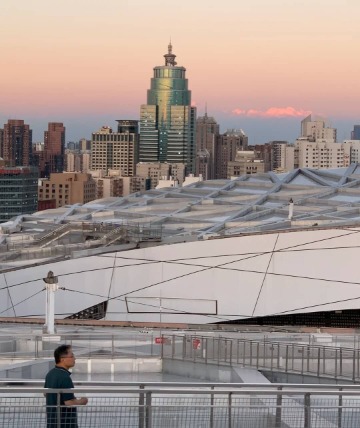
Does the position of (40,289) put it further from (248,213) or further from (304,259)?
(248,213)

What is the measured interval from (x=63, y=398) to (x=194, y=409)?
45.3 inches

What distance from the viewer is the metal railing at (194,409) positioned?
1084cm

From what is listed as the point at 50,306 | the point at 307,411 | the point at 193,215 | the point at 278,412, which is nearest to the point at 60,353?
the point at 278,412

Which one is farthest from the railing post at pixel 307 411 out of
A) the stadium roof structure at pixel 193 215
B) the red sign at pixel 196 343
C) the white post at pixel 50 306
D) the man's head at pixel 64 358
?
the stadium roof structure at pixel 193 215

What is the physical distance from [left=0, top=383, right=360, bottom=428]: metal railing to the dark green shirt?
3 centimetres

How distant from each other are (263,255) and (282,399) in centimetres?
1914

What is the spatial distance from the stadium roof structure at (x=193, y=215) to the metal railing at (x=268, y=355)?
14164 mm

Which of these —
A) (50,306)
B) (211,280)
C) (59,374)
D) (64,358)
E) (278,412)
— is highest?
(64,358)

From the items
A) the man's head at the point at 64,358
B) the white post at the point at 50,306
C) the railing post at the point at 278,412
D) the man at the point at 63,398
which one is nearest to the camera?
the man at the point at 63,398

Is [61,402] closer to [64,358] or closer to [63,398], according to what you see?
[63,398]

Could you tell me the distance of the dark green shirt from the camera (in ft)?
35.0

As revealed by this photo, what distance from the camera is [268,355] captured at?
17391mm

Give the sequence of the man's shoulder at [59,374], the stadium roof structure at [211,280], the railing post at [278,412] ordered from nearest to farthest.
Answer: the man's shoulder at [59,374], the railing post at [278,412], the stadium roof structure at [211,280]

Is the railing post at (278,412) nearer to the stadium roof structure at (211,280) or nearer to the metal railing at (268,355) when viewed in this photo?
the metal railing at (268,355)
